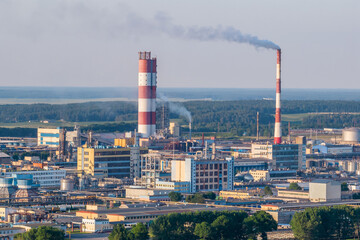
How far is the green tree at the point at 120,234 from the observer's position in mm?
60562

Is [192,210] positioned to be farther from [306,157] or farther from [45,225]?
[306,157]

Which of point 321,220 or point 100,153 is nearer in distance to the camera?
point 321,220

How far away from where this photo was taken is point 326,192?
8081 centimetres

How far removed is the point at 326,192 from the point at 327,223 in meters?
13.3

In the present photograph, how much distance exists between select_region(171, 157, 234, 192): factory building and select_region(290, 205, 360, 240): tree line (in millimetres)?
21096

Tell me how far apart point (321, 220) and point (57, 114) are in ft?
439

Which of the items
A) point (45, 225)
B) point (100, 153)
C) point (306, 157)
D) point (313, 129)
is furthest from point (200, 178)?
point (313, 129)

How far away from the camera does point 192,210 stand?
7119 cm

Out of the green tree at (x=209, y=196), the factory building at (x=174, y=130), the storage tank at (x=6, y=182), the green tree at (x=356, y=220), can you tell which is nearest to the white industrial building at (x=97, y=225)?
the green tree at (x=356, y=220)

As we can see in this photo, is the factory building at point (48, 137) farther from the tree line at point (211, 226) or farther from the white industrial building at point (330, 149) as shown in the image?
the tree line at point (211, 226)

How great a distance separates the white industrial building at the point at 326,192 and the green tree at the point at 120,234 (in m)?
23.5

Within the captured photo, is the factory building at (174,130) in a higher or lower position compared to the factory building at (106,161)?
higher

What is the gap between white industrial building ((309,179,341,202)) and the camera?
81000 mm

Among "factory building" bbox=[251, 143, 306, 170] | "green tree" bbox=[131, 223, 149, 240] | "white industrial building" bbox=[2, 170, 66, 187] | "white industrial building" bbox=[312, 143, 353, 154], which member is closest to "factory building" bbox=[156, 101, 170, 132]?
"factory building" bbox=[251, 143, 306, 170]
